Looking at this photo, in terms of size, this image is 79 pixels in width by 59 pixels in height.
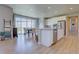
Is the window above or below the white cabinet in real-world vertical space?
above

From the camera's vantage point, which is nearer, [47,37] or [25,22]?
[25,22]

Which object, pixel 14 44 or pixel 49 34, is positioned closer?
pixel 14 44

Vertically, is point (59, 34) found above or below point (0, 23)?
below

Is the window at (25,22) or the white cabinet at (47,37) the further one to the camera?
the white cabinet at (47,37)

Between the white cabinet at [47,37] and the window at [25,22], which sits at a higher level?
the window at [25,22]

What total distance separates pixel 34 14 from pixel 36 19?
5.9 inches

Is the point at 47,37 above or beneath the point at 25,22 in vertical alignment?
beneath

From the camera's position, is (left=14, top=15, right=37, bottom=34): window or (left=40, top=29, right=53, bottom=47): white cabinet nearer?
(left=14, top=15, right=37, bottom=34): window
